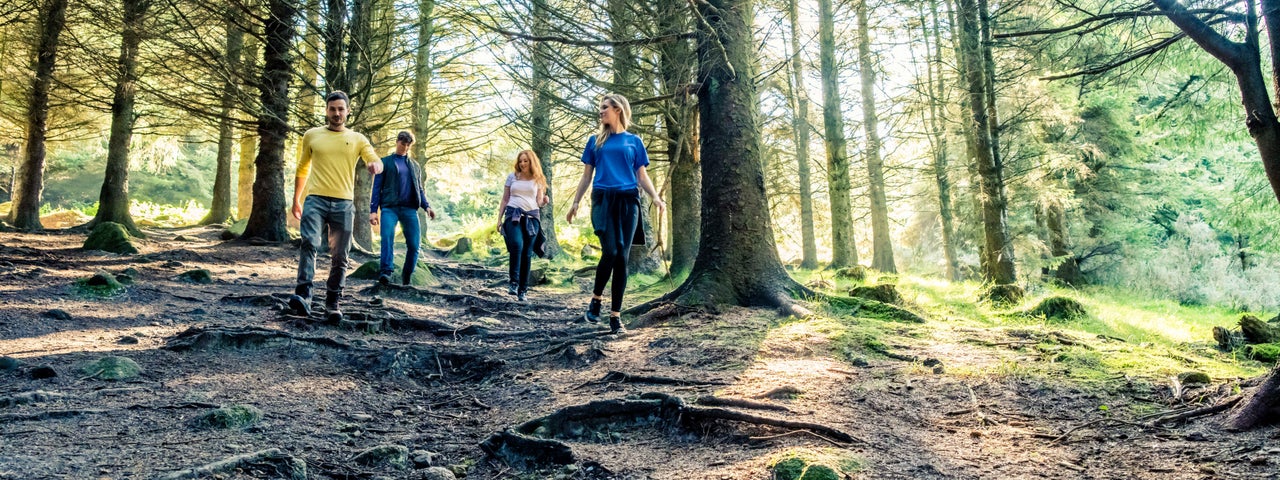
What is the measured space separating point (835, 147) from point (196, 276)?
1300 cm

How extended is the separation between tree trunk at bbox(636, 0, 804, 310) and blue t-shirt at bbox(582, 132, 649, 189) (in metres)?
1.34

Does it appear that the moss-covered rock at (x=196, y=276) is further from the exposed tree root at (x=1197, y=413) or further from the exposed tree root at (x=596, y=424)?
the exposed tree root at (x=1197, y=413)

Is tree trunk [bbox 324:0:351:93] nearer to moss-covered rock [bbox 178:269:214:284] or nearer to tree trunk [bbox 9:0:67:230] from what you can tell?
moss-covered rock [bbox 178:269:214:284]

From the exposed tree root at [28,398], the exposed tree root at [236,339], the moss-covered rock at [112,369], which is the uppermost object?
the exposed tree root at [236,339]

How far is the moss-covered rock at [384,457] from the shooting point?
3084 mm

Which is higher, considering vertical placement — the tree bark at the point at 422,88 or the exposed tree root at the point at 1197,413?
the tree bark at the point at 422,88

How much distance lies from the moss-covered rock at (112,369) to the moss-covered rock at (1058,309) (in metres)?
8.67

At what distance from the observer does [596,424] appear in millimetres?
3561

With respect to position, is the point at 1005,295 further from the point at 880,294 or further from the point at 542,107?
the point at 542,107

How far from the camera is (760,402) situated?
3479mm

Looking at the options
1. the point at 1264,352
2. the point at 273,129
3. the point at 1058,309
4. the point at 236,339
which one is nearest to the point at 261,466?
the point at 236,339

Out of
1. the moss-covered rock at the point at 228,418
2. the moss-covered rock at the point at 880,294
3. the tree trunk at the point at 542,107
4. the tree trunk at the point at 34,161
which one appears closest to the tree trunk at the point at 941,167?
the tree trunk at the point at 542,107

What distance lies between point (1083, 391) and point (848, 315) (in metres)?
2.96

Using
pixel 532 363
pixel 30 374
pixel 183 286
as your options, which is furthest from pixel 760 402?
pixel 183 286
